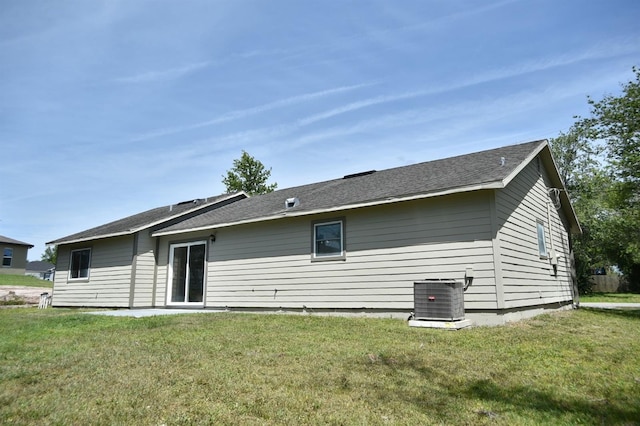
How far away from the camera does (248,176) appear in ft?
105

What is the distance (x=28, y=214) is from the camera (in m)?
30.8

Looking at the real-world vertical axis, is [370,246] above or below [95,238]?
below

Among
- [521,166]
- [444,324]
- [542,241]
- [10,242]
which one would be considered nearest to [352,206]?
[444,324]

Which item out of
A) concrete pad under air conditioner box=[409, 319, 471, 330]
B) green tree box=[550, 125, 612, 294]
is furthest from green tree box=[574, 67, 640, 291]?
concrete pad under air conditioner box=[409, 319, 471, 330]

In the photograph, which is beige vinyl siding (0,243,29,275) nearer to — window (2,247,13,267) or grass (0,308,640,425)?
window (2,247,13,267)

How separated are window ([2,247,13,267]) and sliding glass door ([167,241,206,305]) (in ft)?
101

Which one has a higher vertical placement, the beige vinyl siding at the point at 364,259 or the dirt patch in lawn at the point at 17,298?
the beige vinyl siding at the point at 364,259

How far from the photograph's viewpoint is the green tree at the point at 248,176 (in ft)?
105

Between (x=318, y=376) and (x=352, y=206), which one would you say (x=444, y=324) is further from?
(x=318, y=376)

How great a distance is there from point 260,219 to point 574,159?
2666 cm

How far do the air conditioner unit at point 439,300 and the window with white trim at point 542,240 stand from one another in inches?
163

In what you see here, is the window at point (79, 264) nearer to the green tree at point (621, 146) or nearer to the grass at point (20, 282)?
the grass at point (20, 282)

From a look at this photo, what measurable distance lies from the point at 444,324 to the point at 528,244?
384cm

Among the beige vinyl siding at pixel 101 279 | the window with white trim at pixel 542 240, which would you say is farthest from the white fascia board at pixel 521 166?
the beige vinyl siding at pixel 101 279
